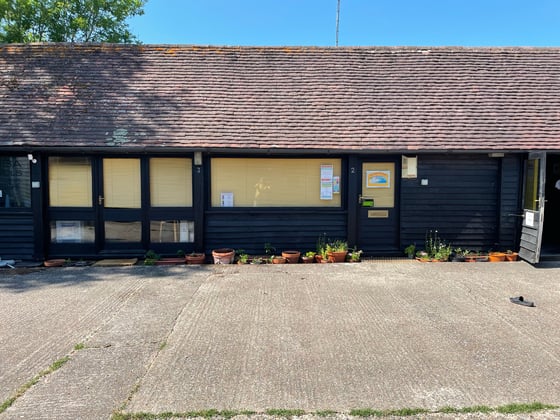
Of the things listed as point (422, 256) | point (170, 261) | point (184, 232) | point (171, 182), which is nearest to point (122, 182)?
point (171, 182)

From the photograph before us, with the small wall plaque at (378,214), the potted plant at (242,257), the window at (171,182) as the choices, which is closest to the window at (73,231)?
the window at (171,182)

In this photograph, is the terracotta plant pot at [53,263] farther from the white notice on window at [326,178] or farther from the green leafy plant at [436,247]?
the green leafy plant at [436,247]

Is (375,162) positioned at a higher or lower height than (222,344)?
higher

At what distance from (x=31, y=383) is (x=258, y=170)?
6301mm

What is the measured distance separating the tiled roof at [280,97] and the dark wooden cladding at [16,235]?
5.39ft

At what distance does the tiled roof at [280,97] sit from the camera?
28.9 ft

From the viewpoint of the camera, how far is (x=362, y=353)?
165 inches

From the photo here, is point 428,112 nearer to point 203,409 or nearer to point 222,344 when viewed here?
point 222,344

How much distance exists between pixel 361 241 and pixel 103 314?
5738 mm

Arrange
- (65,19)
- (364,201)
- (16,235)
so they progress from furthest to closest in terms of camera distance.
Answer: (65,19), (364,201), (16,235)

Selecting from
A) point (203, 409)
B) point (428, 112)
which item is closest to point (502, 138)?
point (428, 112)

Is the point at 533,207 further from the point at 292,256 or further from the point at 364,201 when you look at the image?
the point at 292,256

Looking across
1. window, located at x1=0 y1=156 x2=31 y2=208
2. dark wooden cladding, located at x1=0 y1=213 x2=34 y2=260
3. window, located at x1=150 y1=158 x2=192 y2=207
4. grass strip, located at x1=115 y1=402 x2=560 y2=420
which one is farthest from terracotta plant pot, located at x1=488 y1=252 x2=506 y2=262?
window, located at x1=0 y1=156 x2=31 y2=208

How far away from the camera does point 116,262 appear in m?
8.55
